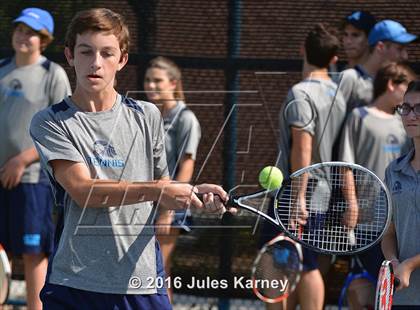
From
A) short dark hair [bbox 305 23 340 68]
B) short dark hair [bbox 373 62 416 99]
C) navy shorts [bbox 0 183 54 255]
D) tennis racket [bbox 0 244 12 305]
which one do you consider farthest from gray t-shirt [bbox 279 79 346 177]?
tennis racket [bbox 0 244 12 305]

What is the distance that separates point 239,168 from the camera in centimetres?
575

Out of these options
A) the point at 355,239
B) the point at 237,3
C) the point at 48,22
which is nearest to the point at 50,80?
the point at 48,22

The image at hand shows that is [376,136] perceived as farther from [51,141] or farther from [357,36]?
[51,141]

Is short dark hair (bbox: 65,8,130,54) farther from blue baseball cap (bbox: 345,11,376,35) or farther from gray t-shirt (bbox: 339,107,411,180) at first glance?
blue baseball cap (bbox: 345,11,376,35)

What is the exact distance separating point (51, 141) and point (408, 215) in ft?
4.78

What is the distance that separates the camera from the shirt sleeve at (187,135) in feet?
18.2

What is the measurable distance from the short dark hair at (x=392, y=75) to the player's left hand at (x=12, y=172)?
188 centimetres

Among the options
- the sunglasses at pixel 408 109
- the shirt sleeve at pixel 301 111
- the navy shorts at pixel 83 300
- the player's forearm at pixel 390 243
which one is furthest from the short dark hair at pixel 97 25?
the shirt sleeve at pixel 301 111

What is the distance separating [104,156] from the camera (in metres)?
3.69

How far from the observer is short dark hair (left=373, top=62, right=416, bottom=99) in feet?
17.5

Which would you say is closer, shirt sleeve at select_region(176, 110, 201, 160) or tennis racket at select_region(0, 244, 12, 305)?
tennis racket at select_region(0, 244, 12, 305)

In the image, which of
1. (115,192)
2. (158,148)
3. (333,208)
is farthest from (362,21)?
(115,192)

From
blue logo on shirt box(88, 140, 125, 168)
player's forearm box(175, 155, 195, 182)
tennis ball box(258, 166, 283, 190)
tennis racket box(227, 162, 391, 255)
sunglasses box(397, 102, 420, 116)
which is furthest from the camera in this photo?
player's forearm box(175, 155, 195, 182)

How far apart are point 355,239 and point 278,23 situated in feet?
5.20
